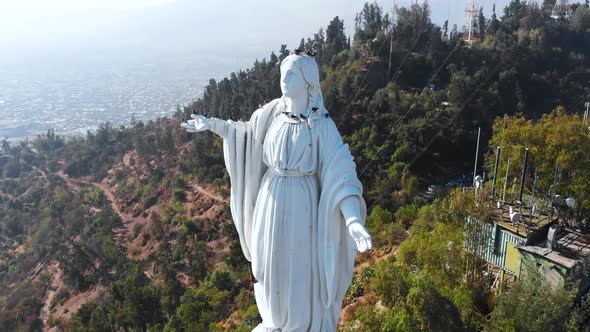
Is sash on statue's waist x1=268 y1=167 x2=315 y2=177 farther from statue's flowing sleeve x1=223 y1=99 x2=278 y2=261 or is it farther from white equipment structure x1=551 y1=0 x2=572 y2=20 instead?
white equipment structure x1=551 y1=0 x2=572 y2=20

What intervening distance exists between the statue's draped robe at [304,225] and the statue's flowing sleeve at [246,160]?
104 mm

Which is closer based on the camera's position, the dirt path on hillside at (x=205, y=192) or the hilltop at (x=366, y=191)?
the hilltop at (x=366, y=191)

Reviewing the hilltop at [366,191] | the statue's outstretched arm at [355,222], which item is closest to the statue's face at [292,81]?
the statue's outstretched arm at [355,222]

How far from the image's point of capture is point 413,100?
30.0 m

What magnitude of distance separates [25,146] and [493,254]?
218 ft

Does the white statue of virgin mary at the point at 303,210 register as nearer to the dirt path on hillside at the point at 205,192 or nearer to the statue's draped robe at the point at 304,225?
the statue's draped robe at the point at 304,225

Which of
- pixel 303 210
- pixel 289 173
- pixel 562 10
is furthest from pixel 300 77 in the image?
pixel 562 10

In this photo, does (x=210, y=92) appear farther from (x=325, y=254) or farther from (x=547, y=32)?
(x=325, y=254)

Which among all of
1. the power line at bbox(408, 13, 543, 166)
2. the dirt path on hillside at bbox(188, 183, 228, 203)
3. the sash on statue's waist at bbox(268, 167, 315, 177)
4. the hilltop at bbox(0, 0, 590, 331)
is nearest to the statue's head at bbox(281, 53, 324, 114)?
the sash on statue's waist at bbox(268, 167, 315, 177)

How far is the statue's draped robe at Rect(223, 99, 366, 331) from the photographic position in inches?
175

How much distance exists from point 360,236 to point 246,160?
4.78 ft

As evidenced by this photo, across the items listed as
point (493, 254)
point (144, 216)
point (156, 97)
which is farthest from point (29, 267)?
point (156, 97)

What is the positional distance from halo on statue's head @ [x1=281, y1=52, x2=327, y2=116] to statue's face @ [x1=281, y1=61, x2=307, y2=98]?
30mm

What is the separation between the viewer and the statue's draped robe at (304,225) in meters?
4.45
